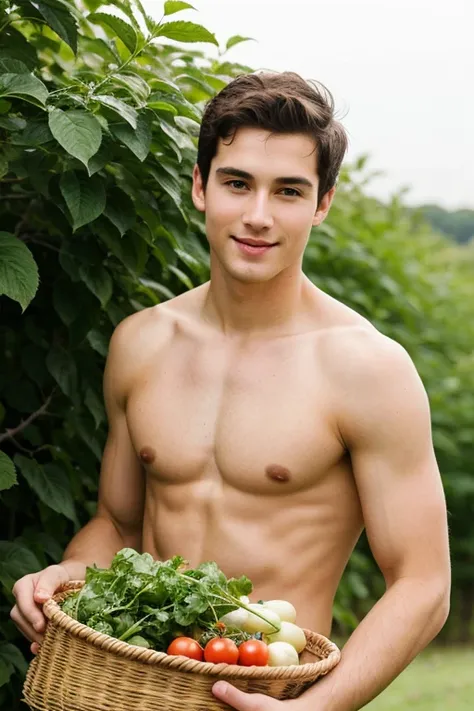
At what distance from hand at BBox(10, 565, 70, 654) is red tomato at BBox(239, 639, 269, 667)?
0.50 m

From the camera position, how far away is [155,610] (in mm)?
2410

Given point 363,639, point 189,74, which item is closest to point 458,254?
point 189,74

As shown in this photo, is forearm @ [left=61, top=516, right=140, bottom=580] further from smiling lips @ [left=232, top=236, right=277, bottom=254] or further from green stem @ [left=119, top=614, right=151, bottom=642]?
smiling lips @ [left=232, top=236, right=277, bottom=254]

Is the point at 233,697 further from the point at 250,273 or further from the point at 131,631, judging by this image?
the point at 250,273

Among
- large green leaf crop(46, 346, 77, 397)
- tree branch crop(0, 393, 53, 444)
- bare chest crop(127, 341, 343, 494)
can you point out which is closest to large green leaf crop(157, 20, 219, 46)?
bare chest crop(127, 341, 343, 494)

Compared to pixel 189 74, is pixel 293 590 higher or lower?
lower

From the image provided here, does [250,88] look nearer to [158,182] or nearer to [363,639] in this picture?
[158,182]

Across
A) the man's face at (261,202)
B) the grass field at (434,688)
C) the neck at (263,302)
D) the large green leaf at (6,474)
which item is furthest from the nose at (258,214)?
the grass field at (434,688)

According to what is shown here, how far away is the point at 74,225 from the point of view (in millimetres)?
2836

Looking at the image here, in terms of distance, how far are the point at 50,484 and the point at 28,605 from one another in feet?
2.28

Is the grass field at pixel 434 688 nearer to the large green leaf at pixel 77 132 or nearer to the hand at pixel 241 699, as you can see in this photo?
the hand at pixel 241 699

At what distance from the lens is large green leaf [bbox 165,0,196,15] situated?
2.97m

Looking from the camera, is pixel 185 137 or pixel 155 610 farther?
pixel 185 137

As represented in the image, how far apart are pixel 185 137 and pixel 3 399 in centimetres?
90
